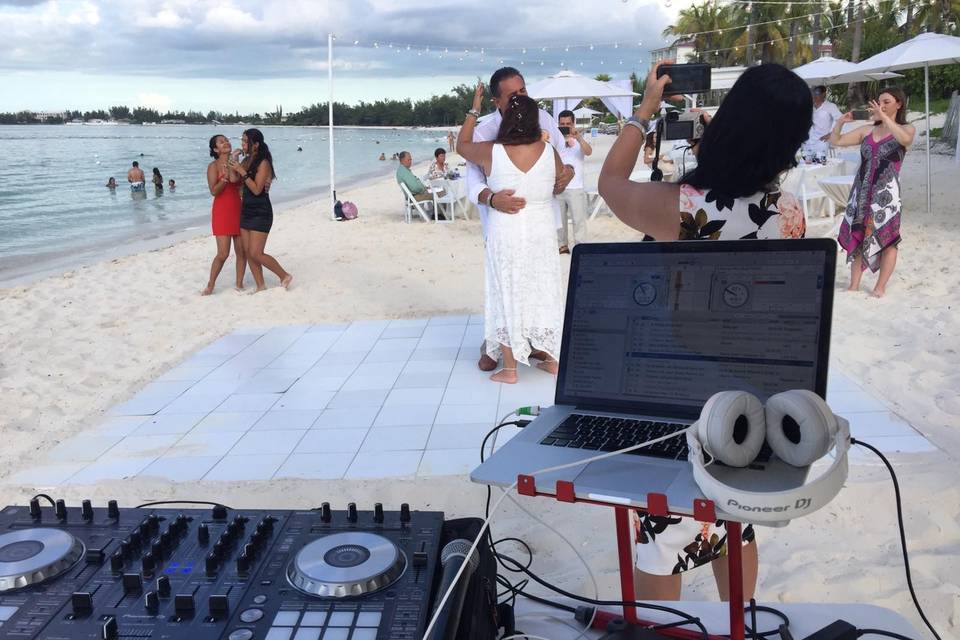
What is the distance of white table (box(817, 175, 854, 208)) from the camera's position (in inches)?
386

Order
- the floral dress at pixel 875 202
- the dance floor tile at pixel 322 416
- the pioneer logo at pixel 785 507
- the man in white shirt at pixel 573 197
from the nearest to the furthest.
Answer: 1. the pioneer logo at pixel 785 507
2. the dance floor tile at pixel 322 416
3. the floral dress at pixel 875 202
4. the man in white shirt at pixel 573 197

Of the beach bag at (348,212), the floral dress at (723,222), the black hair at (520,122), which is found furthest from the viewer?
the beach bag at (348,212)

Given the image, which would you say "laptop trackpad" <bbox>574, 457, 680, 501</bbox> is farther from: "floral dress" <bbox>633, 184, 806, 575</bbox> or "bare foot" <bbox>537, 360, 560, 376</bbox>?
"bare foot" <bbox>537, 360, 560, 376</bbox>

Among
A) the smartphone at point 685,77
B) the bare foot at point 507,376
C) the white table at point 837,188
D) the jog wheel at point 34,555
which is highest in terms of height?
the smartphone at point 685,77

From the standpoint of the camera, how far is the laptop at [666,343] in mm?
1228

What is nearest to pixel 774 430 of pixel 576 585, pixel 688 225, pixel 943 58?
pixel 688 225

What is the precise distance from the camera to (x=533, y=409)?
1.43 m

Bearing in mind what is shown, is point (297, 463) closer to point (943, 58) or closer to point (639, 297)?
point (639, 297)

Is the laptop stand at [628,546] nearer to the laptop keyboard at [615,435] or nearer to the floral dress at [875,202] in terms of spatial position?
the laptop keyboard at [615,435]

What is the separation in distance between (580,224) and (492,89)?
5190mm

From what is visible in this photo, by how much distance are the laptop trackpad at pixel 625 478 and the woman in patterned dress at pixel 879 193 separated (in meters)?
6.10

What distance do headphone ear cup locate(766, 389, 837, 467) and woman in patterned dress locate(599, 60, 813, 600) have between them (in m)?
0.75

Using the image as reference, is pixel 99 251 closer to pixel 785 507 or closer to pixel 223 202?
pixel 223 202

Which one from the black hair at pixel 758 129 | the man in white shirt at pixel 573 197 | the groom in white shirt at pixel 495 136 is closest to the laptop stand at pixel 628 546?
the black hair at pixel 758 129
